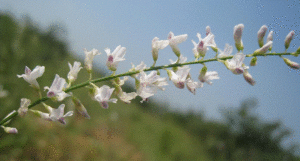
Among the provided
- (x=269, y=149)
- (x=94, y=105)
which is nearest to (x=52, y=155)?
(x=94, y=105)

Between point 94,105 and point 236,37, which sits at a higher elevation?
point 236,37

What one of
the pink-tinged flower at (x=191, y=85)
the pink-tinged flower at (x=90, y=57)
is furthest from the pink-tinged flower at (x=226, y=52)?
the pink-tinged flower at (x=90, y=57)

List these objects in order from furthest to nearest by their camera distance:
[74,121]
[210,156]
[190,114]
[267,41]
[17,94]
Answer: [190,114] → [210,156] → [74,121] → [17,94] → [267,41]

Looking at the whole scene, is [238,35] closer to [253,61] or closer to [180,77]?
[253,61]

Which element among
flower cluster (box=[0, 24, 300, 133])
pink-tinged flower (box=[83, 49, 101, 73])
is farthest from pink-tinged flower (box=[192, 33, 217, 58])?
pink-tinged flower (box=[83, 49, 101, 73])

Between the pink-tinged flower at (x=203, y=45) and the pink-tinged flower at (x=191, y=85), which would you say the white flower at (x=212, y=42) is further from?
the pink-tinged flower at (x=191, y=85)

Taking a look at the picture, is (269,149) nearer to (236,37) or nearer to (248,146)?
(248,146)

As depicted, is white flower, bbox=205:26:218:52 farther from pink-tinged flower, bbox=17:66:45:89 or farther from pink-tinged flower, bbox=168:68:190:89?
pink-tinged flower, bbox=17:66:45:89
